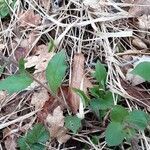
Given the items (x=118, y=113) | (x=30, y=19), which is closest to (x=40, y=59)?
(x=30, y=19)

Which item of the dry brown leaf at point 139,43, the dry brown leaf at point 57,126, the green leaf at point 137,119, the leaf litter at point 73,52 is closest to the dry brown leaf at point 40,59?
the leaf litter at point 73,52

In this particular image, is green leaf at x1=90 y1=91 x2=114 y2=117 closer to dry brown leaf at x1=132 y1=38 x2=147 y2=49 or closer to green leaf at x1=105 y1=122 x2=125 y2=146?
green leaf at x1=105 y1=122 x2=125 y2=146

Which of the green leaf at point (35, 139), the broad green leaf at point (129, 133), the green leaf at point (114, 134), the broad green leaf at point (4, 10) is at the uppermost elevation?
the broad green leaf at point (4, 10)

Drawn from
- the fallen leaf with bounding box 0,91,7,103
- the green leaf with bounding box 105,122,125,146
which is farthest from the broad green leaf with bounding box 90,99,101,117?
the fallen leaf with bounding box 0,91,7,103

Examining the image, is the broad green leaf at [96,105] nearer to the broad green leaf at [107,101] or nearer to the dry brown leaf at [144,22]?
the broad green leaf at [107,101]

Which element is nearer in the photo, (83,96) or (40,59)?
(83,96)

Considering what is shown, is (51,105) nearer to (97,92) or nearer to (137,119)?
(97,92)
